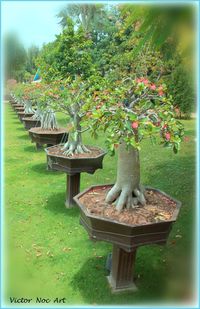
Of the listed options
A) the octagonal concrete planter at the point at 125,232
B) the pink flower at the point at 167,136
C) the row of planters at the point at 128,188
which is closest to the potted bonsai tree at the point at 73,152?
the row of planters at the point at 128,188

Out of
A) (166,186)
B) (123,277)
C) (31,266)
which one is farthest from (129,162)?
(166,186)

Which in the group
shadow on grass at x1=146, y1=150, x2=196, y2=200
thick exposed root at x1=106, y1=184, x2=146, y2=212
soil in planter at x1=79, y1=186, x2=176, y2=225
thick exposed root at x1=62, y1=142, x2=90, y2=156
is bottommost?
shadow on grass at x1=146, y1=150, x2=196, y2=200

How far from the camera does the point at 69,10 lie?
40.5 feet

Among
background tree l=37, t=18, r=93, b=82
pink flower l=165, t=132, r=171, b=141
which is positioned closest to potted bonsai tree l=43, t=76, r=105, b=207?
pink flower l=165, t=132, r=171, b=141

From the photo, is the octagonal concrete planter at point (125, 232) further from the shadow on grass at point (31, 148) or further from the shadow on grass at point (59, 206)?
the shadow on grass at point (31, 148)

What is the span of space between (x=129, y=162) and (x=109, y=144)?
19.3 inches

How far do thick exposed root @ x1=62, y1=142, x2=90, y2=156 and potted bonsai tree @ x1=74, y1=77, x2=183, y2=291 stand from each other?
1565mm

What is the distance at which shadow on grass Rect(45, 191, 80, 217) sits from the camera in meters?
4.46

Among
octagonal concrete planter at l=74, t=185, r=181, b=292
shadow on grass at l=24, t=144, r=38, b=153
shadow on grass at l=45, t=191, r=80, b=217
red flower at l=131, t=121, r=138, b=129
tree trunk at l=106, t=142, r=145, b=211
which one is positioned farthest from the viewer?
shadow on grass at l=24, t=144, r=38, b=153

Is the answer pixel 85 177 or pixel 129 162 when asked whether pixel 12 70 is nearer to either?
pixel 85 177

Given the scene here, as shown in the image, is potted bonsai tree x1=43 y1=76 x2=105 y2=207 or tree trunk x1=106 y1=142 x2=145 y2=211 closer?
tree trunk x1=106 y1=142 x2=145 y2=211

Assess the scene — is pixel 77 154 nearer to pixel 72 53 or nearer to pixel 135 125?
pixel 135 125

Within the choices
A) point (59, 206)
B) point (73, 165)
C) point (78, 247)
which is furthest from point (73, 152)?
point (78, 247)

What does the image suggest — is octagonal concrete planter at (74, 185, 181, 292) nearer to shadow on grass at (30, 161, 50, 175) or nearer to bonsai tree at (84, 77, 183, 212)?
bonsai tree at (84, 77, 183, 212)
